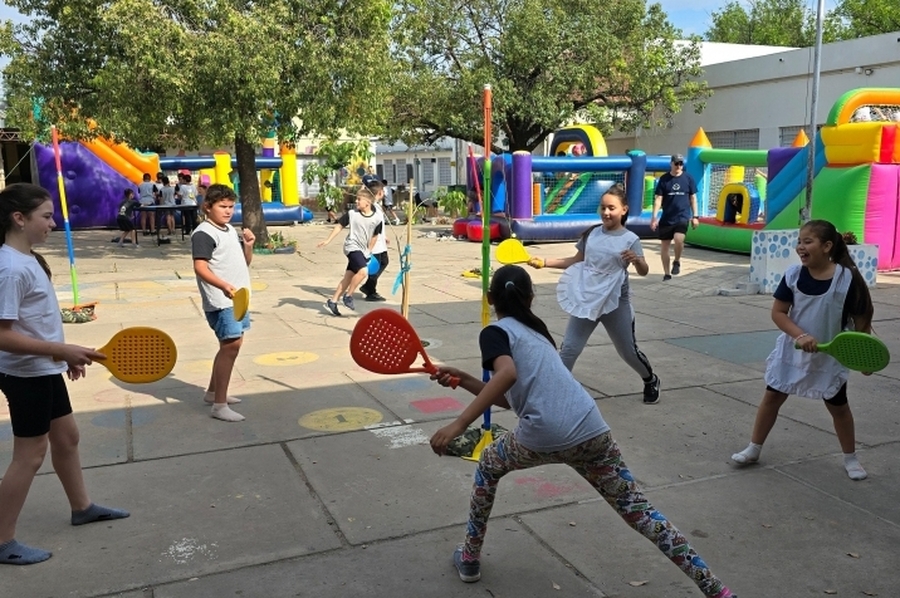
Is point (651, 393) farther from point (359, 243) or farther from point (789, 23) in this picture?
point (789, 23)

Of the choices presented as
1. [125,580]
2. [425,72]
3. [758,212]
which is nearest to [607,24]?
[425,72]

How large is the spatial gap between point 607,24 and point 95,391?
74.9 ft

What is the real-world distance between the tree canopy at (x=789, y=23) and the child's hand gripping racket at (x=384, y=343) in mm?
40532

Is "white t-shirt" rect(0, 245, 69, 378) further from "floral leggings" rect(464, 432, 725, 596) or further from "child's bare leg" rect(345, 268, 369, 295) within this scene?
"child's bare leg" rect(345, 268, 369, 295)

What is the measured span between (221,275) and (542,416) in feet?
9.60

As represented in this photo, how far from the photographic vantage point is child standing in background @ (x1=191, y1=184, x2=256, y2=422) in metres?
4.95

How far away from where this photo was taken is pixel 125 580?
313 centimetres

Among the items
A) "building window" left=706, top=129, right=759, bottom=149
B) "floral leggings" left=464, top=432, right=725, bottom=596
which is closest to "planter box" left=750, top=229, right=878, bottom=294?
"floral leggings" left=464, top=432, right=725, bottom=596

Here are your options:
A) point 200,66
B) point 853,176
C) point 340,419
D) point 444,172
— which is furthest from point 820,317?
point 444,172

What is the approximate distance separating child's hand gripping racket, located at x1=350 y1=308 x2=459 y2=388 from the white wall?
2236 cm

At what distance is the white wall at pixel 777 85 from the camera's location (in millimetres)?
21750

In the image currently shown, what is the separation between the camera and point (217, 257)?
5.02 m

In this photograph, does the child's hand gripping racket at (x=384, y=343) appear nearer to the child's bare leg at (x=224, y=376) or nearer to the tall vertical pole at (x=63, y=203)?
the child's bare leg at (x=224, y=376)

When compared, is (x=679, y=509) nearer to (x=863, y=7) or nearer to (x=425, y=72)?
(x=425, y=72)
